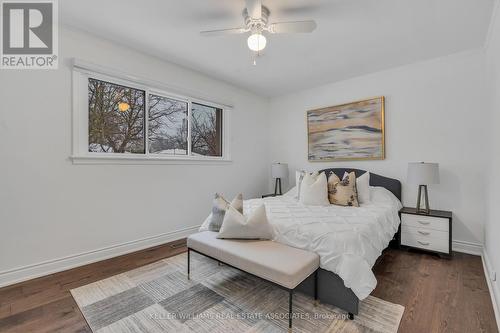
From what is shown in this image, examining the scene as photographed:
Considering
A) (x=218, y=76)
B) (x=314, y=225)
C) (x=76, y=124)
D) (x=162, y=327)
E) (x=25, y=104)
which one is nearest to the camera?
(x=162, y=327)

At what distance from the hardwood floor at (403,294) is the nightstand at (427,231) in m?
0.14

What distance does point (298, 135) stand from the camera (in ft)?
14.8

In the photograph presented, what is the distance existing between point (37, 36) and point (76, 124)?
0.91m

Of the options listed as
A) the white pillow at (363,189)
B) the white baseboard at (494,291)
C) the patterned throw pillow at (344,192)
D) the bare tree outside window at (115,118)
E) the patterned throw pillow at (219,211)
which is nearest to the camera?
the white baseboard at (494,291)

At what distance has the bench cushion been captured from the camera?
1576mm

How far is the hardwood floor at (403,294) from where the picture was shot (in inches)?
63.8

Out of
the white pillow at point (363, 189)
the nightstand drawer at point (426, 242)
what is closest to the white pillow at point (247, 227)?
the white pillow at point (363, 189)

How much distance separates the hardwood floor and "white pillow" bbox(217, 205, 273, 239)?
1.12m

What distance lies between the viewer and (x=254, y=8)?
184 cm

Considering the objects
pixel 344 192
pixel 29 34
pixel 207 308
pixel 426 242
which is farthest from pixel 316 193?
pixel 29 34

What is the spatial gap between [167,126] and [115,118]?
0.70 meters

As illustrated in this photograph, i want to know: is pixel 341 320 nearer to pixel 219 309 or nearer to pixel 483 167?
pixel 219 309

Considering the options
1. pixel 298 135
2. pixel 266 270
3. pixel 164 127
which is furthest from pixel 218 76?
pixel 266 270

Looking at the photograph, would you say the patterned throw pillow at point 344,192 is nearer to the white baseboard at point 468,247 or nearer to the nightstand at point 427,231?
the nightstand at point 427,231
